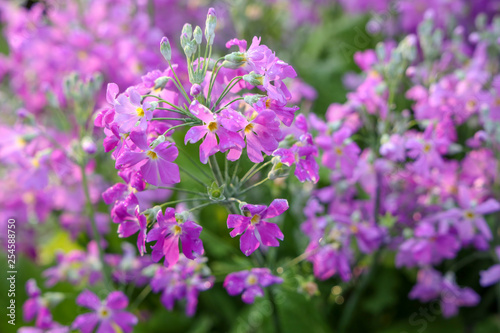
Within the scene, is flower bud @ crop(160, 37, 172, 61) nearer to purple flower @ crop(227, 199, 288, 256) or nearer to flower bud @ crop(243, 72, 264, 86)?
flower bud @ crop(243, 72, 264, 86)

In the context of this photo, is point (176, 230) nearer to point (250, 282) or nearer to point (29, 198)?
point (250, 282)

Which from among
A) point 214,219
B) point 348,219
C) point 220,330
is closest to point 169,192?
point 214,219

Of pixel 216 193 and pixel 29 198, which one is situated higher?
pixel 216 193

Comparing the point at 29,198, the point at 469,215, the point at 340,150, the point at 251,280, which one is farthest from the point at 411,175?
the point at 29,198

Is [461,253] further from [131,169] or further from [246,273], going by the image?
[131,169]

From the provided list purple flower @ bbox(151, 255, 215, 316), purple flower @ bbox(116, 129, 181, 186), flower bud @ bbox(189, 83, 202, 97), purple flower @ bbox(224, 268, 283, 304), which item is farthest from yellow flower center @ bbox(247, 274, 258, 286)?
flower bud @ bbox(189, 83, 202, 97)

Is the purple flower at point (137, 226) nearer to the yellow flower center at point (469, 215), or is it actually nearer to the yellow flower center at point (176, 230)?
→ the yellow flower center at point (176, 230)

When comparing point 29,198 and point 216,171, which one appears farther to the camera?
point 29,198
